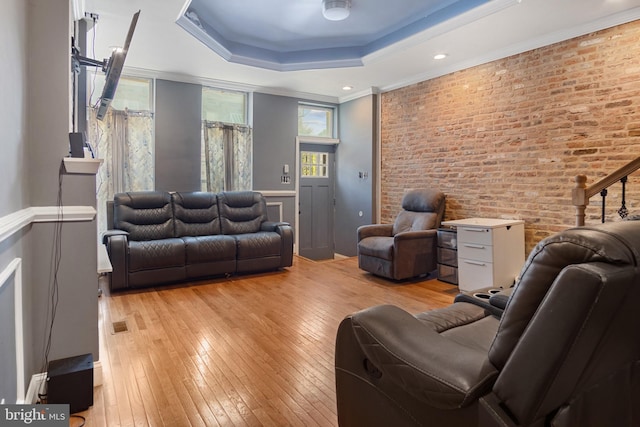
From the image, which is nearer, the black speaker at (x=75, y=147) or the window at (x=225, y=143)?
the black speaker at (x=75, y=147)

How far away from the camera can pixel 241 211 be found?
17.4 ft

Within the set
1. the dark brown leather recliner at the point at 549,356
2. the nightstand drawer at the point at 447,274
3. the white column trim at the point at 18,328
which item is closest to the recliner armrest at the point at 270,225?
the nightstand drawer at the point at 447,274

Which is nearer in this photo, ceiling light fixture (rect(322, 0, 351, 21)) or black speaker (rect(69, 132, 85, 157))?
black speaker (rect(69, 132, 85, 157))

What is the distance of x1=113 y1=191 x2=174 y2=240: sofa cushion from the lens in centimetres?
448

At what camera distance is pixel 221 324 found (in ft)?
10.2

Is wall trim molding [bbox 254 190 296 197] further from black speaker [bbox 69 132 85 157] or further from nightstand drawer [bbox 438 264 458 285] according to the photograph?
black speaker [bbox 69 132 85 157]

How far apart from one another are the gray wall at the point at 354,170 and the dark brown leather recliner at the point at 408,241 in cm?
99

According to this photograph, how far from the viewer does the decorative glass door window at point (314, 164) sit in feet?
21.4

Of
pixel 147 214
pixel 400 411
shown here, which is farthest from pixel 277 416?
pixel 147 214

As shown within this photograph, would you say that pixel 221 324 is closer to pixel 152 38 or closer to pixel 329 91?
pixel 152 38

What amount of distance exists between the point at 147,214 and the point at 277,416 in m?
3.53

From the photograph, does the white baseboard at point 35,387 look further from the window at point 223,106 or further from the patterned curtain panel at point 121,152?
the window at point 223,106

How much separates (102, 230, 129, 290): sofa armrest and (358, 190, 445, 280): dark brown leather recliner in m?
2.75

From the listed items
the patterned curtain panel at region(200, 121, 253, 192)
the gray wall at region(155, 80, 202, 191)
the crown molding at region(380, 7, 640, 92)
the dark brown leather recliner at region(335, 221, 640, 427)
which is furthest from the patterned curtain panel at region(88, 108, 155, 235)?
the dark brown leather recliner at region(335, 221, 640, 427)
